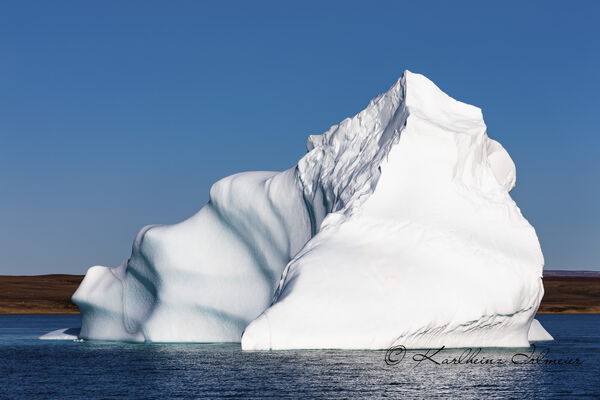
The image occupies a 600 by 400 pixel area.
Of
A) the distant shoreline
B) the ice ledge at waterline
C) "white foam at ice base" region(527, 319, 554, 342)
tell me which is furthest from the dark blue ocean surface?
the distant shoreline

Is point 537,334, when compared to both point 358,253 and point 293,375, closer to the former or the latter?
point 358,253

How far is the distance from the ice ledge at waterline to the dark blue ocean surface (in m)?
1.11

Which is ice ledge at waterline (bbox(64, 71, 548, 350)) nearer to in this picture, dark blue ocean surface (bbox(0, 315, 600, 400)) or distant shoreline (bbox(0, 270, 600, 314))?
dark blue ocean surface (bbox(0, 315, 600, 400))

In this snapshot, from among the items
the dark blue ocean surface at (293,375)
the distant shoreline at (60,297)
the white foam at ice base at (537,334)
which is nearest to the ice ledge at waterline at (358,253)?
the white foam at ice base at (537,334)

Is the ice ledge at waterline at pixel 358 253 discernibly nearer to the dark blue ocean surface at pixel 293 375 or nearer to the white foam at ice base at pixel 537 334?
the white foam at ice base at pixel 537 334

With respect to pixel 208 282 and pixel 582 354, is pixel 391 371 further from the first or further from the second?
pixel 208 282

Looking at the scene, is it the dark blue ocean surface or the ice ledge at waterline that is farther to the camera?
the ice ledge at waterline

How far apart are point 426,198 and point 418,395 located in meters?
12.6

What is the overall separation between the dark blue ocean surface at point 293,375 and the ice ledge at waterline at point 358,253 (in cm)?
111

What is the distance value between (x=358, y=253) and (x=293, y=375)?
7.16 metres

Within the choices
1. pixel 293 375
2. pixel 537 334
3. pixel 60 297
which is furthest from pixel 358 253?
pixel 60 297

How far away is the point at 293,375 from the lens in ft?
76.5

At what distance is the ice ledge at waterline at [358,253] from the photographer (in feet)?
92.7

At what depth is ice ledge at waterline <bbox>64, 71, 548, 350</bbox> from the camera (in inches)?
1113
